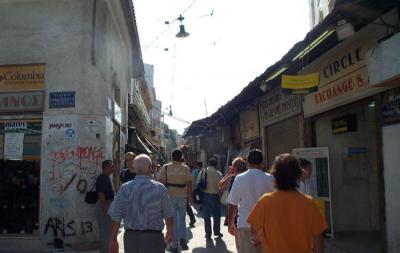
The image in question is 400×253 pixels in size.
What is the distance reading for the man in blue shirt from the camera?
812cm

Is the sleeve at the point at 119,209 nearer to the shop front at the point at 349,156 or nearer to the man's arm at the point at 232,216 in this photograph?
the man's arm at the point at 232,216

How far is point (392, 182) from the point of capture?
25.2ft

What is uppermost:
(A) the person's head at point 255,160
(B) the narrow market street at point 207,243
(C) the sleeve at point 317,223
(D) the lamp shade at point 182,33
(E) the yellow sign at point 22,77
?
(D) the lamp shade at point 182,33

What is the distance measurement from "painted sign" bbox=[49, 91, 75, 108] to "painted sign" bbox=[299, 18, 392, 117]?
5181mm

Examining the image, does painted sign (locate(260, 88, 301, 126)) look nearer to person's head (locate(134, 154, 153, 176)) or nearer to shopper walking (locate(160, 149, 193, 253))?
shopper walking (locate(160, 149, 193, 253))

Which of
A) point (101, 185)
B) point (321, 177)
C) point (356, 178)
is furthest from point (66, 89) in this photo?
point (356, 178)

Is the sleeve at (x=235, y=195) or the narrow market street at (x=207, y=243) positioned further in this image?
the narrow market street at (x=207, y=243)

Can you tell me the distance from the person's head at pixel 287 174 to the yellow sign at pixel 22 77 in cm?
735

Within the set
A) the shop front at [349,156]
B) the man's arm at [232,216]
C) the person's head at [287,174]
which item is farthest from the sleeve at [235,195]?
the shop front at [349,156]

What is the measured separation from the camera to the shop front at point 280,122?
12812 millimetres

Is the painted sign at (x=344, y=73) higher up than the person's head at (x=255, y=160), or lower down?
higher up

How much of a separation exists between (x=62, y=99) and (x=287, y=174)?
706cm

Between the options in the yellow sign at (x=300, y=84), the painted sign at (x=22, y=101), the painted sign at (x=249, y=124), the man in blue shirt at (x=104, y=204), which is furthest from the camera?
the painted sign at (x=249, y=124)

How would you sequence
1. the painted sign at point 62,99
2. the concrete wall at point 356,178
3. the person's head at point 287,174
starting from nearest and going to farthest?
the person's head at point 287,174, the painted sign at point 62,99, the concrete wall at point 356,178
